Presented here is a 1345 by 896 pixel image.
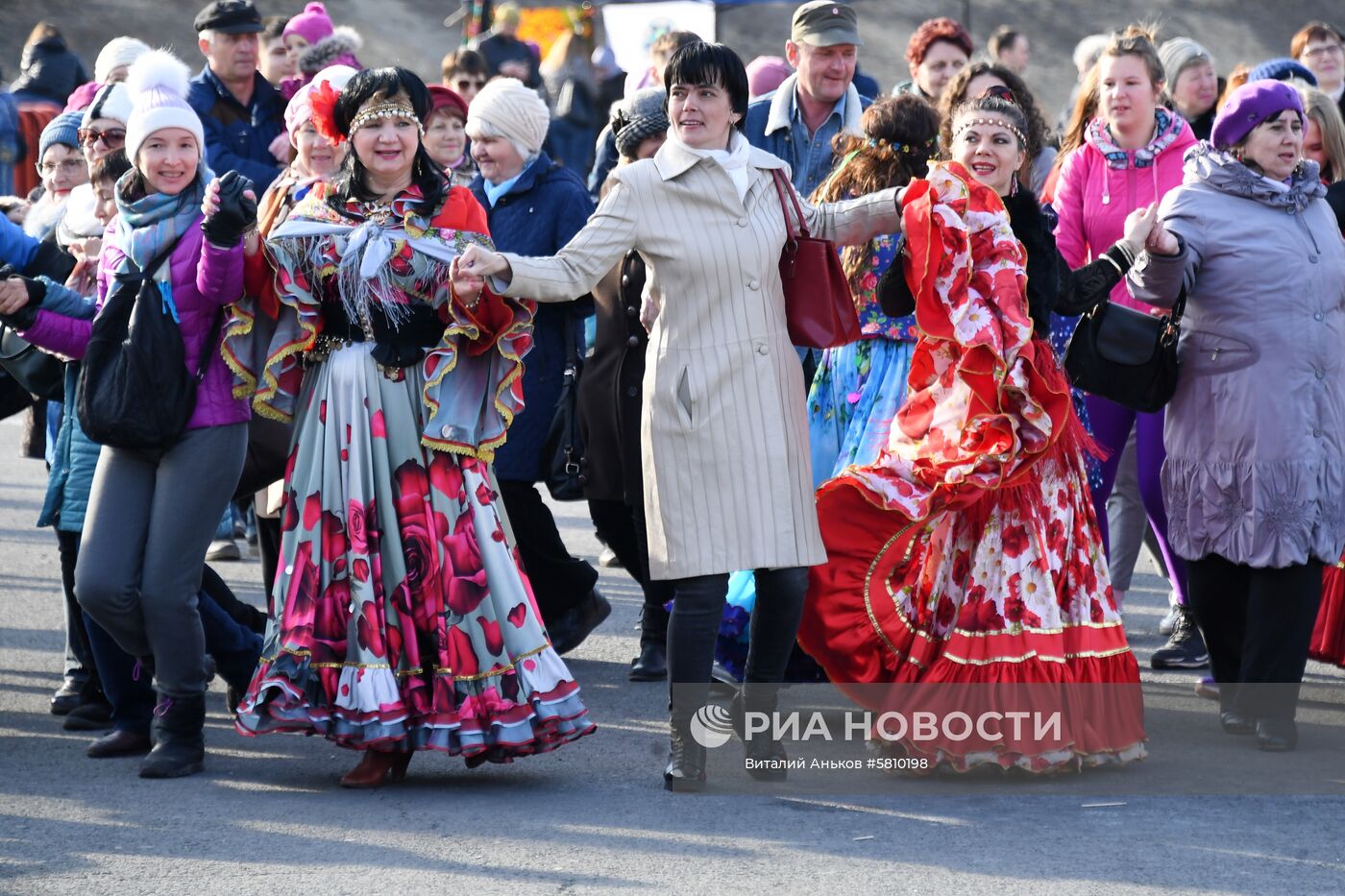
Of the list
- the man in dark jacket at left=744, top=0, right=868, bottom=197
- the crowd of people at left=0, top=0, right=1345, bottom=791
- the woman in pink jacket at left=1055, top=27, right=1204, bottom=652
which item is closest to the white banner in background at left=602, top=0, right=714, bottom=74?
the man in dark jacket at left=744, top=0, right=868, bottom=197

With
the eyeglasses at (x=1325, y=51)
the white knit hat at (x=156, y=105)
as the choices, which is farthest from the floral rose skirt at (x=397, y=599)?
the eyeglasses at (x=1325, y=51)

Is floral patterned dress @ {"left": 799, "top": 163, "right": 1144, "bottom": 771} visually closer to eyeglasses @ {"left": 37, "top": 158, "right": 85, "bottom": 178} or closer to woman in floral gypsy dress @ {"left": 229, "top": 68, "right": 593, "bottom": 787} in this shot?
woman in floral gypsy dress @ {"left": 229, "top": 68, "right": 593, "bottom": 787}

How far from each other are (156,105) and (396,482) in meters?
1.30

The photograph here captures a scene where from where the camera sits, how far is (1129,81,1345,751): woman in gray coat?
589cm

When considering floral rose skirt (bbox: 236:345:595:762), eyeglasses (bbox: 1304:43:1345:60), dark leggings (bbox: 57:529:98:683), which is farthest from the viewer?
eyeglasses (bbox: 1304:43:1345:60)

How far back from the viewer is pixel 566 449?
6934 millimetres

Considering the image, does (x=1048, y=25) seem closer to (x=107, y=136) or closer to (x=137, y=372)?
(x=107, y=136)

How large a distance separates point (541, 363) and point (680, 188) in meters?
1.92

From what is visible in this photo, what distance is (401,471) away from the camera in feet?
17.8

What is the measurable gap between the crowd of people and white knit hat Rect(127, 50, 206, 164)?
0.05 ft

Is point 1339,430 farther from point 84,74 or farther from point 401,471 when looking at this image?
point 84,74

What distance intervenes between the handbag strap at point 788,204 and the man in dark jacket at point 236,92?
4.24m

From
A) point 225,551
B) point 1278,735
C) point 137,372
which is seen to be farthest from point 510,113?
point 1278,735

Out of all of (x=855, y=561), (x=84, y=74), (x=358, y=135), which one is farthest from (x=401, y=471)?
(x=84, y=74)
